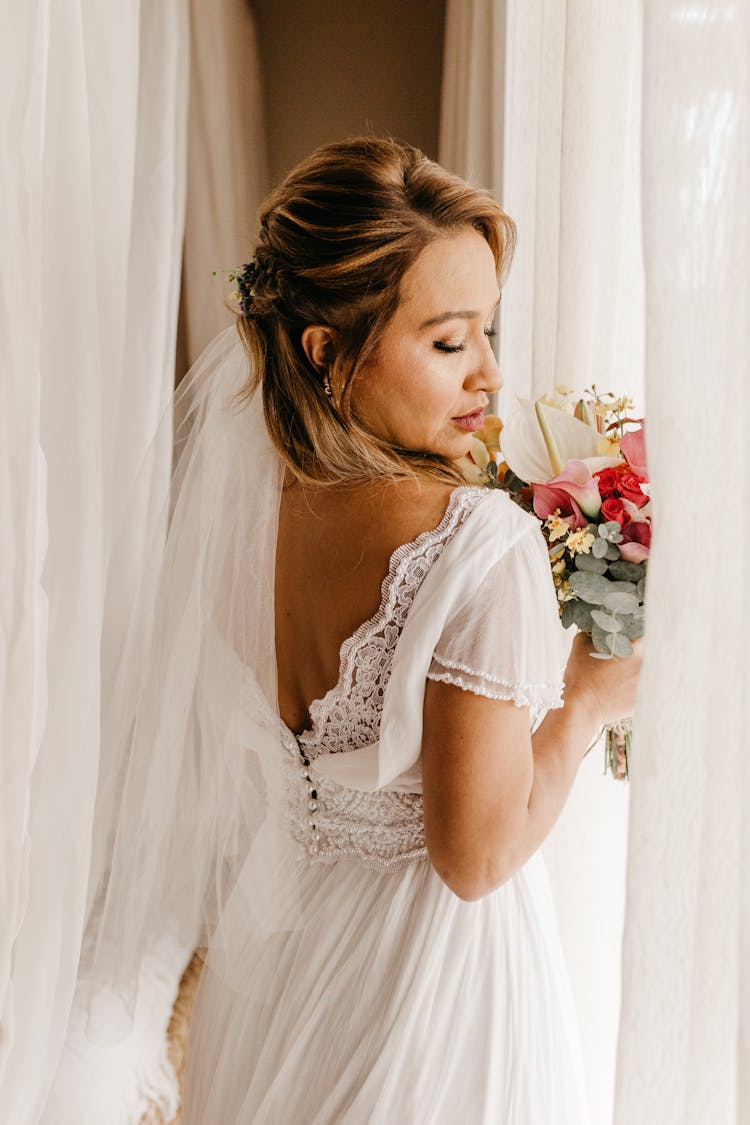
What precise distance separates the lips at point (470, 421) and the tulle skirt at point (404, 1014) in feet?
1.54

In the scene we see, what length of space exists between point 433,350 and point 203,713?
1.49 feet

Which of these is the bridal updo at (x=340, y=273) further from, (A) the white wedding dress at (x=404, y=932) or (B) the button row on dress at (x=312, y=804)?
(B) the button row on dress at (x=312, y=804)

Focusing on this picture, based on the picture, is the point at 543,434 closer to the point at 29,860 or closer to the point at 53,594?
the point at 53,594

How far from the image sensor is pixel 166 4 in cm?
188

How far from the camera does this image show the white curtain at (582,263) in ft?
4.50

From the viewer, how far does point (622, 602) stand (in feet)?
3.53

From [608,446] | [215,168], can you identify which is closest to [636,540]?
[608,446]

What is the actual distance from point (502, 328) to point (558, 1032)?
44.6 inches

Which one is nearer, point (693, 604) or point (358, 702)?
point (693, 604)

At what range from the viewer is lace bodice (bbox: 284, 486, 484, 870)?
934mm

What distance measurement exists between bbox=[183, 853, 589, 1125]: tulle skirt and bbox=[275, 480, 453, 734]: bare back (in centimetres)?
22

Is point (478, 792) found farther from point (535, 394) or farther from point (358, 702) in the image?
point (535, 394)

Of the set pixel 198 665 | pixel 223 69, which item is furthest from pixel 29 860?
pixel 223 69

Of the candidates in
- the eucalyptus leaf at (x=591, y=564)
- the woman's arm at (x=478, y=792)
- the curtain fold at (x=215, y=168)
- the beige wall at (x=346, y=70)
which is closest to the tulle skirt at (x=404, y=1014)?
the woman's arm at (x=478, y=792)
